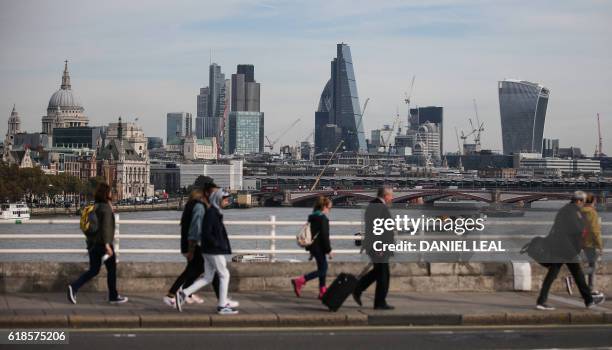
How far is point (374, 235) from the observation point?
1574 centimetres

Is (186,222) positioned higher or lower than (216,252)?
higher

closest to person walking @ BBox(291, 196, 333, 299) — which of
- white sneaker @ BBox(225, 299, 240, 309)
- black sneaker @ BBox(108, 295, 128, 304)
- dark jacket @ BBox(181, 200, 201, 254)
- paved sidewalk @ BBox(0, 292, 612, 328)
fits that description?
paved sidewalk @ BBox(0, 292, 612, 328)

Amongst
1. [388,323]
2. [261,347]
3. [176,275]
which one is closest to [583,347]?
[388,323]

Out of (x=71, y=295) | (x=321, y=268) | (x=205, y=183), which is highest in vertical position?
(x=205, y=183)

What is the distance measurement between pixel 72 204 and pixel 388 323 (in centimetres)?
14099

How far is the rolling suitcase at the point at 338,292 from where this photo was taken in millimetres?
15211

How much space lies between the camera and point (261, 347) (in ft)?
42.6

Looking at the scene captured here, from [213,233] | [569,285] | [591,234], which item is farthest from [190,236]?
[569,285]

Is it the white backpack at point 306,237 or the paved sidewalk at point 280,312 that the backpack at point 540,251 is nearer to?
the paved sidewalk at point 280,312

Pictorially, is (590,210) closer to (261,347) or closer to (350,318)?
(350,318)

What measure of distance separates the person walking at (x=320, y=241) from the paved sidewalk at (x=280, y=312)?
1.22ft

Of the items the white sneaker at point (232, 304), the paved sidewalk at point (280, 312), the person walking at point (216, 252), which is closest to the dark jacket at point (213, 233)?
the person walking at point (216, 252)

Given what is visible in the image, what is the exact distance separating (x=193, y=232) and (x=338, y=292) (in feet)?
6.79

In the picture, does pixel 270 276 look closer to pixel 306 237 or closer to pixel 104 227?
pixel 306 237
